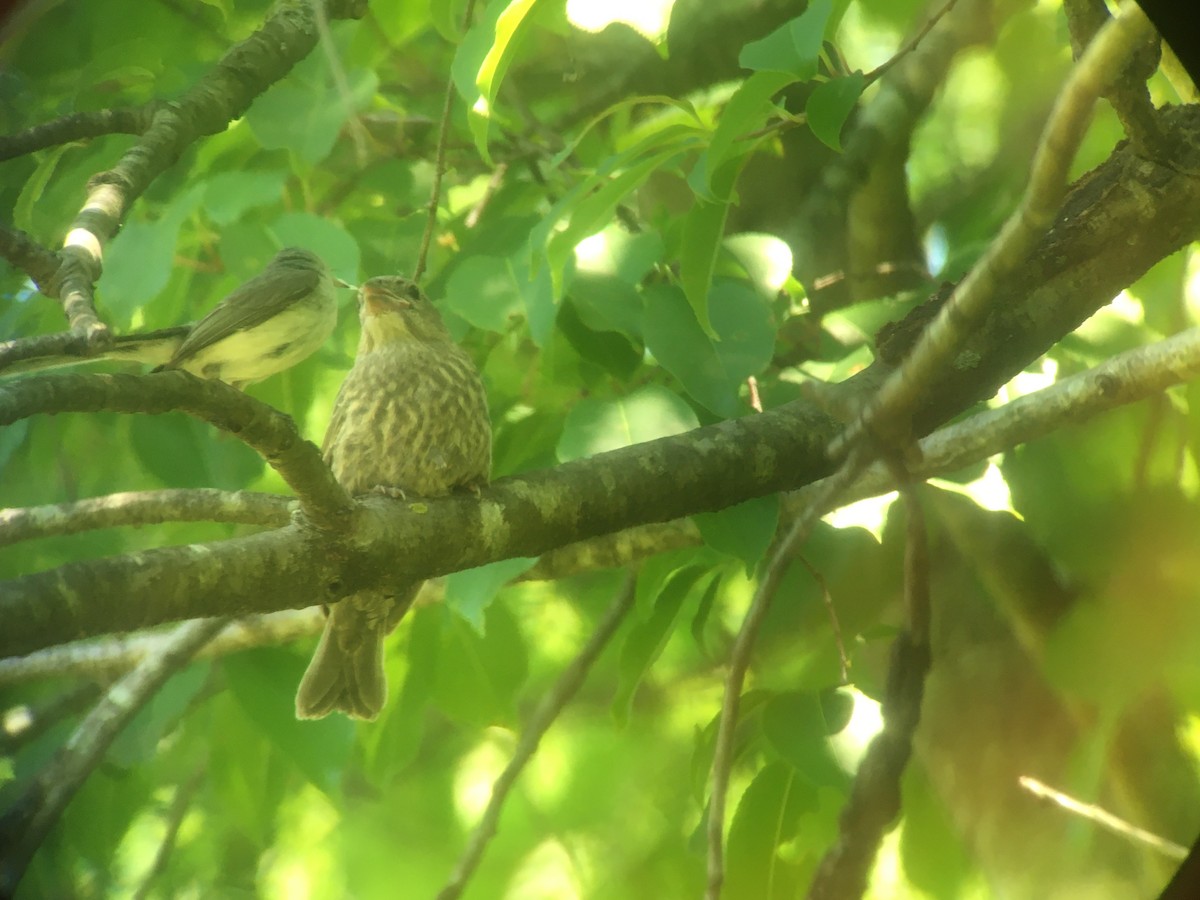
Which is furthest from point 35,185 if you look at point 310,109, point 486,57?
point 486,57

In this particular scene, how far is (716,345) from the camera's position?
1160mm

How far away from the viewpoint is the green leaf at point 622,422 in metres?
1.19

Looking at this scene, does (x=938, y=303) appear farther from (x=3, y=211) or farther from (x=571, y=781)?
(x=3, y=211)

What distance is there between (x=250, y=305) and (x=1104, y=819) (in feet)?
3.26

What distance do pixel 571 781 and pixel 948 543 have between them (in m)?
0.47

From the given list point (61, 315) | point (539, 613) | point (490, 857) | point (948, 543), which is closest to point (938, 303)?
point (948, 543)

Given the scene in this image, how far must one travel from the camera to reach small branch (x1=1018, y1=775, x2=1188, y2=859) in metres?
0.94

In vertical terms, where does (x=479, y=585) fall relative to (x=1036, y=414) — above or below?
below

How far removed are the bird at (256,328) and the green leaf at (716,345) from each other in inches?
15.0

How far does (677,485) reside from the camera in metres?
1.13

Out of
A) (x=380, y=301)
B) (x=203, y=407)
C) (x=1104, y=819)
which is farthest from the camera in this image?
(x=380, y=301)

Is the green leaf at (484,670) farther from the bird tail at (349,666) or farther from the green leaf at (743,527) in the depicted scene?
the green leaf at (743,527)

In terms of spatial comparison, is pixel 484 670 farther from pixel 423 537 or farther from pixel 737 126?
pixel 737 126

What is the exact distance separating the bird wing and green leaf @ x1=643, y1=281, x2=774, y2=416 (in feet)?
1.28
